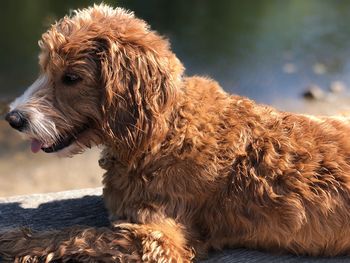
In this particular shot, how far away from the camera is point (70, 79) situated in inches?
125

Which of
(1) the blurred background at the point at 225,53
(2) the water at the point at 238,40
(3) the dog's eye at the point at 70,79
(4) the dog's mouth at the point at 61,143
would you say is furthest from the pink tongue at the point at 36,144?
(2) the water at the point at 238,40

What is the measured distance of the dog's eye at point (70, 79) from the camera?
10.3 feet

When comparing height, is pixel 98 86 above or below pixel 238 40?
below

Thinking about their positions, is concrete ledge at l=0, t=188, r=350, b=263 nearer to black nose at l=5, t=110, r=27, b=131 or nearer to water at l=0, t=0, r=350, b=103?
black nose at l=5, t=110, r=27, b=131

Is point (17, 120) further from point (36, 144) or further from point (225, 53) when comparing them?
point (225, 53)

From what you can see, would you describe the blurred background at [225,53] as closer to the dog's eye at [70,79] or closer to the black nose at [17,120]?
the black nose at [17,120]

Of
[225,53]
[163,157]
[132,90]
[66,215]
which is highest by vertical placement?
[225,53]

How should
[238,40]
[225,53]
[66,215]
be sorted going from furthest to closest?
[238,40], [225,53], [66,215]

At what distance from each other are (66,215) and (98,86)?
1254 mm

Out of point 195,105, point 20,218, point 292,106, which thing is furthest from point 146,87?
point 292,106

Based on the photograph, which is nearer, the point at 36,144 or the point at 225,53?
the point at 36,144

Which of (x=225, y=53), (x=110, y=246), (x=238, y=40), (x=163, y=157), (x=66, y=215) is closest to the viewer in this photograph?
(x=110, y=246)

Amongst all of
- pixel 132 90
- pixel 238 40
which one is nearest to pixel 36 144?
pixel 132 90

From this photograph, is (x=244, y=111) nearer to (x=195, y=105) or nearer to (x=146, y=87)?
(x=195, y=105)
